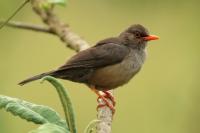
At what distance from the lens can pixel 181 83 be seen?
732 centimetres

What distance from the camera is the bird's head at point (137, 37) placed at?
19.1 feet

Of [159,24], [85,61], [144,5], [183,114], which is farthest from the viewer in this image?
[159,24]

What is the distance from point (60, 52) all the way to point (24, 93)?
1.12 metres

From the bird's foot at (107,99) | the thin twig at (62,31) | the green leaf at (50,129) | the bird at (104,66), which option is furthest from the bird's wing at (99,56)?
the green leaf at (50,129)

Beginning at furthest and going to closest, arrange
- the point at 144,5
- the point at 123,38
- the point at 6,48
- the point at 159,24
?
the point at 159,24
the point at 144,5
the point at 6,48
the point at 123,38

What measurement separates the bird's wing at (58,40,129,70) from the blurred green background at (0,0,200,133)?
1.38 meters

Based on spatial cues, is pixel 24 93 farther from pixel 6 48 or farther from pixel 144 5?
pixel 144 5

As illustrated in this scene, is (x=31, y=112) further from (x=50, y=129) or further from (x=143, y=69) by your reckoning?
(x=143, y=69)

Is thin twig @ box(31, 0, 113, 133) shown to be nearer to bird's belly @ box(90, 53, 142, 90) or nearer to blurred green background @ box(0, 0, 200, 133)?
bird's belly @ box(90, 53, 142, 90)

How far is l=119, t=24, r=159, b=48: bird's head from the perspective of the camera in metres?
5.83

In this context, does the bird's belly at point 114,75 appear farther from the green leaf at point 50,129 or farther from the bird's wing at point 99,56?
the green leaf at point 50,129

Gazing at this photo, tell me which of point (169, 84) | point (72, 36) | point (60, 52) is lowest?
point (72, 36)

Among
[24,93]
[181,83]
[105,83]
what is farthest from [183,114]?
[24,93]

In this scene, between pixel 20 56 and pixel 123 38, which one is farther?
pixel 20 56
